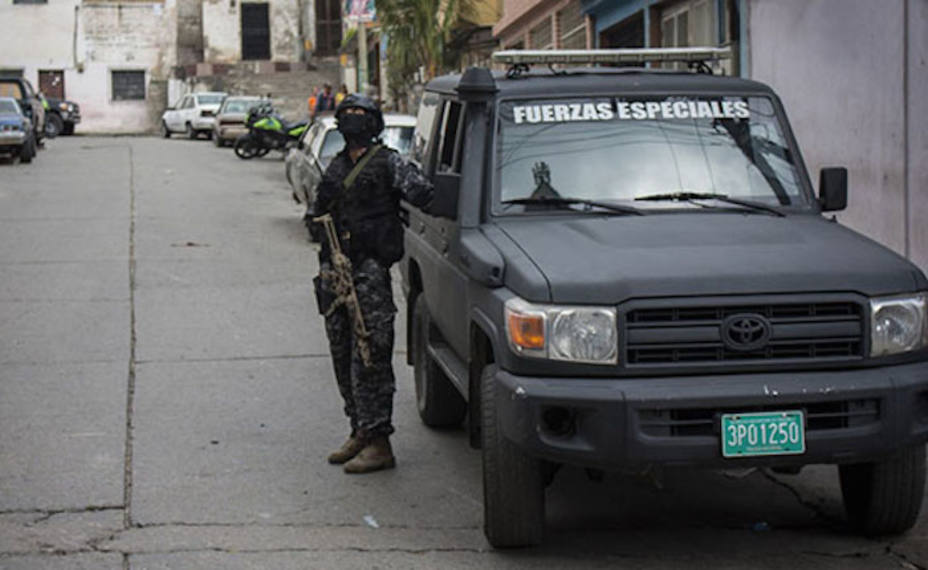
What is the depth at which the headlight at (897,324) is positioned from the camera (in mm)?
5434

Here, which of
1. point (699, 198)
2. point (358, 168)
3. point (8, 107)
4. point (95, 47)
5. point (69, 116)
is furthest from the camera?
point (95, 47)

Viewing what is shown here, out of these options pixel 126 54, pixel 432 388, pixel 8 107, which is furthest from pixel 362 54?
pixel 432 388

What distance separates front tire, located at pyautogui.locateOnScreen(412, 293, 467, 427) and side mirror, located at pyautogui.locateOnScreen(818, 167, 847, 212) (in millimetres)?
2304

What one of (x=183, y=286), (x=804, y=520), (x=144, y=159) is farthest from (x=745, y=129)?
(x=144, y=159)

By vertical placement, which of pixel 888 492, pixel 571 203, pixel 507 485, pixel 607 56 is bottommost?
pixel 888 492

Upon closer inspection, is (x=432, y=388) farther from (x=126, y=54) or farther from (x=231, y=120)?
(x=126, y=54)

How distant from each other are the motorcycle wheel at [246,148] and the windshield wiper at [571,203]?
25.8m

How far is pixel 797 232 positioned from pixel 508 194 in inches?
52.2

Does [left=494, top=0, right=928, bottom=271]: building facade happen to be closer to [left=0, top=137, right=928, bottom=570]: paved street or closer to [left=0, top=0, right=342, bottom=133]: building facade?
[left=0, top=137, right=928, bottom=570]: paved street

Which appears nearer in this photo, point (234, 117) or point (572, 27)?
point (572, 27)

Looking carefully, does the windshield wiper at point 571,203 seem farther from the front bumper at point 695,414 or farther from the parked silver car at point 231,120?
the parked silver car at point 231,120

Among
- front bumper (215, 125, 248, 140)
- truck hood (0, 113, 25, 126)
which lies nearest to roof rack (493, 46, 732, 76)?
truck hood (0, 113, 25, 126)

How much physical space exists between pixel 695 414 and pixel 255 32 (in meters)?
54.0

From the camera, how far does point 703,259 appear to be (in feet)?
18.0
